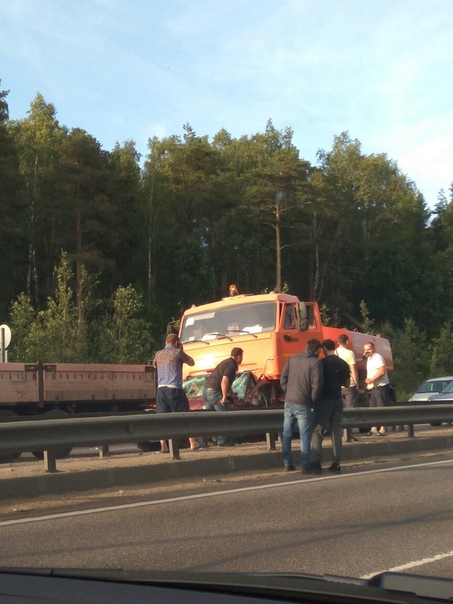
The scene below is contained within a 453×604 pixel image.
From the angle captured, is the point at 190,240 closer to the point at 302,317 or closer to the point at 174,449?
the point at 302,317

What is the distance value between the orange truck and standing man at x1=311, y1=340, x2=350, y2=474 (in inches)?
110

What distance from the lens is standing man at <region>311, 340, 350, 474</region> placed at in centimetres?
1221

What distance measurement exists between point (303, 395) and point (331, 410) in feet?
2.23

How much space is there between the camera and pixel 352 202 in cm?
7138

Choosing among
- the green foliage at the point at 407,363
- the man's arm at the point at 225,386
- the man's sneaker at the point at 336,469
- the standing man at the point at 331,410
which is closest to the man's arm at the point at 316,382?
the standing man at the point at 331,410

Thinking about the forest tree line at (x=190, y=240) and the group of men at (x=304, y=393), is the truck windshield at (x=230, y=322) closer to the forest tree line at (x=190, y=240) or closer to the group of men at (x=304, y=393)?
the group of men at (x=304, y=393)

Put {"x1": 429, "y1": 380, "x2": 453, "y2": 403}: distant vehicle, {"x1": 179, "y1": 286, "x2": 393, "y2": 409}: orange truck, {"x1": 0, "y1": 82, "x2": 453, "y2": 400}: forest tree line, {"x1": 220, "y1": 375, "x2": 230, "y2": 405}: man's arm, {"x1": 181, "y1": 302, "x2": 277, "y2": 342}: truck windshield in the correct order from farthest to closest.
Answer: {"x1": 0, "y1": 82, "x2": 453, "y2": 400}: forest tree line < {"x1": 429, "y1": 380, "x2": 453, "y2": 403}: distant vehicle < {"x1": 181, "y1": 302, "x2": 277, "y2": 342}: truck windshield < {"x1": 179, "y1": 286, "x2": 393, "y2": 409}: orange truck < {"x1": 220, "y1": 375, "x2": 230, "y2": 405}: man's arm

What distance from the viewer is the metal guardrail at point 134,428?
389 inches

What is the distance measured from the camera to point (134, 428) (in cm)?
1114

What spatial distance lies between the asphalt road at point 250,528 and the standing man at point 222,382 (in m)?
2.71

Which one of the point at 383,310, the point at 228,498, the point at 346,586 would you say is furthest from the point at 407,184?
the point at 346,586

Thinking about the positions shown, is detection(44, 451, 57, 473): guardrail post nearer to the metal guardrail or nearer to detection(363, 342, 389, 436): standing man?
the metal guardrail

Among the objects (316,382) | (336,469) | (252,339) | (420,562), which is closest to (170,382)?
(316,382)

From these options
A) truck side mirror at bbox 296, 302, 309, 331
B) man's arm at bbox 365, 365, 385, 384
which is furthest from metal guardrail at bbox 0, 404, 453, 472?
man's arm at bbox 365, 365, 385, 384
